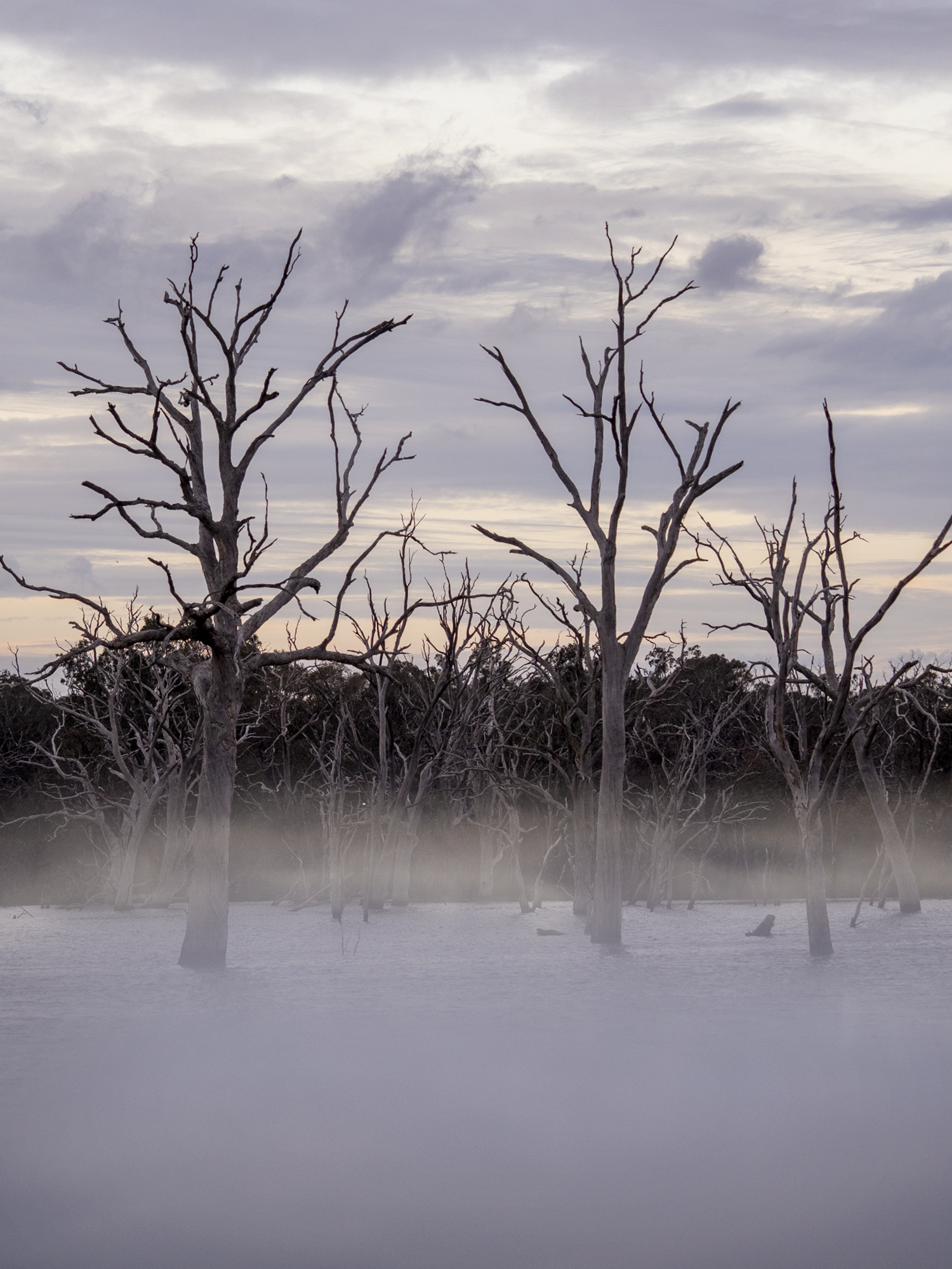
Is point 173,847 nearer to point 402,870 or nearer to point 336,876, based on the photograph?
point 402,870

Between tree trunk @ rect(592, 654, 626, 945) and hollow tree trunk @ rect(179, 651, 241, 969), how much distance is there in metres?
6.22

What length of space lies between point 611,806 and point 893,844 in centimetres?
1158

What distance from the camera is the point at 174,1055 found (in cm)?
1259

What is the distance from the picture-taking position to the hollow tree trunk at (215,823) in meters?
18.7

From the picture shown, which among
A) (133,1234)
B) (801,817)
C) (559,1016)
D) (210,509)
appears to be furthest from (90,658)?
(133,1234)

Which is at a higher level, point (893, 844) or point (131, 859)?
point (893, 844)

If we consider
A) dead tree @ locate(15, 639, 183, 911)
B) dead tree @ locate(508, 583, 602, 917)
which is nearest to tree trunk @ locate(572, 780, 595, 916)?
dead tree @ locate(508, 583, 602, 917)

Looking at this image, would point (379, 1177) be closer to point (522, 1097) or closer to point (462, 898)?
point (522, 1097)

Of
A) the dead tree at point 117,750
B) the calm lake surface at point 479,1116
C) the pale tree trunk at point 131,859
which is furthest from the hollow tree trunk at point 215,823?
the pale tree trunk at point 131,859

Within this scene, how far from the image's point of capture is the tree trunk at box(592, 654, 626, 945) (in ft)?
71.4

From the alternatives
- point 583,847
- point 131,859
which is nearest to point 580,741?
point 583,847

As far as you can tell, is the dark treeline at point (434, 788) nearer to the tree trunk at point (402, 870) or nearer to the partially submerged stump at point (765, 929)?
the tree trunk at point (402, 870)

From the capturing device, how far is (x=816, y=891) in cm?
2058

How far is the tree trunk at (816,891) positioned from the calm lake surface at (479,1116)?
82 centimetres
